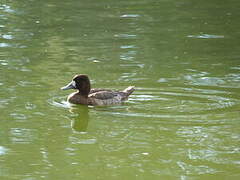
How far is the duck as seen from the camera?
Result: 11664 mm

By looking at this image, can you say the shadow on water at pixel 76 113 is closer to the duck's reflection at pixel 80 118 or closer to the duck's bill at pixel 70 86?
the duck's reflection at pixel 80 118

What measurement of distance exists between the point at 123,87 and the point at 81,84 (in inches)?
30.4

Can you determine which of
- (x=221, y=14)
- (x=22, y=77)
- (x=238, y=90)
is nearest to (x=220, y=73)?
(x=238, y=90)

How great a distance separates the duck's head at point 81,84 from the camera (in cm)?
1202

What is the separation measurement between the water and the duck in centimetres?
15

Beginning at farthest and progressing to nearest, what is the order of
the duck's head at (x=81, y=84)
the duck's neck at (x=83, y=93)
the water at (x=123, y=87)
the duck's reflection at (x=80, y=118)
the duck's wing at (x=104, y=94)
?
the duck's head at (x=81, y=84), the duck's neck at (x=83, y=93), the duck's wing at (x=104, y=94), the duck's reflection at (x=80, y=118), the water at (x=123, y=87)

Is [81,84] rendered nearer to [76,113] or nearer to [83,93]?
[83,93]

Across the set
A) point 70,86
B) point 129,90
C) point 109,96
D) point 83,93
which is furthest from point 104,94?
point 70,86

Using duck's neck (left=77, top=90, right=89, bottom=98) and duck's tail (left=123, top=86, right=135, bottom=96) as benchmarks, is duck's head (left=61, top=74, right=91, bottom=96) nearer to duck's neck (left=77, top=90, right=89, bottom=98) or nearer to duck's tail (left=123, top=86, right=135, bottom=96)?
duck's neck (left=77, top=90, right=89, bottom=98)

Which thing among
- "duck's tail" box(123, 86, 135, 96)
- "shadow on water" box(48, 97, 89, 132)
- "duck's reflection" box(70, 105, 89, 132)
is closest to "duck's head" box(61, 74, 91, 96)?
"shadow on water" box(48, 97, 89, 132)

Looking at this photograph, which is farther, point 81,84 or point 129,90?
point 81,84

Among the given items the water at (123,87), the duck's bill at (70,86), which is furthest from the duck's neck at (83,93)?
the water at (123,87)

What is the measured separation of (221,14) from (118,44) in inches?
160

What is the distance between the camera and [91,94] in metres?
12.0
